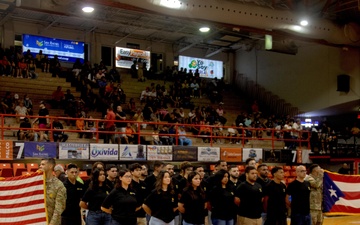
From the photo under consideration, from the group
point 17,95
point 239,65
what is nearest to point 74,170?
point 17,95

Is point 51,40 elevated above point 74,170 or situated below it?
above

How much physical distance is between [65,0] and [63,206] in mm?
9906

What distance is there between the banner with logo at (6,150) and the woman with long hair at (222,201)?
23.6ft

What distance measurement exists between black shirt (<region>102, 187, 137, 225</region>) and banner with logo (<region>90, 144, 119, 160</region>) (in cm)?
782

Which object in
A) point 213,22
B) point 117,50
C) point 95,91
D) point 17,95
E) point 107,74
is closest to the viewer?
point 213,22

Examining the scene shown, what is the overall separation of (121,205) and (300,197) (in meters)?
3.71

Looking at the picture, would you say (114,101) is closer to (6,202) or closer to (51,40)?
(51,40)

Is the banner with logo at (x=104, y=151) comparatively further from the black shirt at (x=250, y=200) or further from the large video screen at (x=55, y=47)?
the large video screen at (x=55, y=47)

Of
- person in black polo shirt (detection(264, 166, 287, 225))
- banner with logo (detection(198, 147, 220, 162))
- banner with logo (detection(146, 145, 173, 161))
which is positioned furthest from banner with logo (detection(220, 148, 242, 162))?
person in black polo shirt (detection(264, 166, 287, 225))

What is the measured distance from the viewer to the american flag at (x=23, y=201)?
7703mm

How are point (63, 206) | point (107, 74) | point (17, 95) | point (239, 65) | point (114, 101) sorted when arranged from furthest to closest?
point (239, 65), point (107, 74), point (114, 101), point (17, 95), point (63, 206)

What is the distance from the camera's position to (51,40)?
27.6 meters

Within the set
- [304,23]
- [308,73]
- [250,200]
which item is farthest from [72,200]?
[308,73]

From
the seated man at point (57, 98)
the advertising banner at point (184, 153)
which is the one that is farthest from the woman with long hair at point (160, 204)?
the seated man at point (57, 98)
